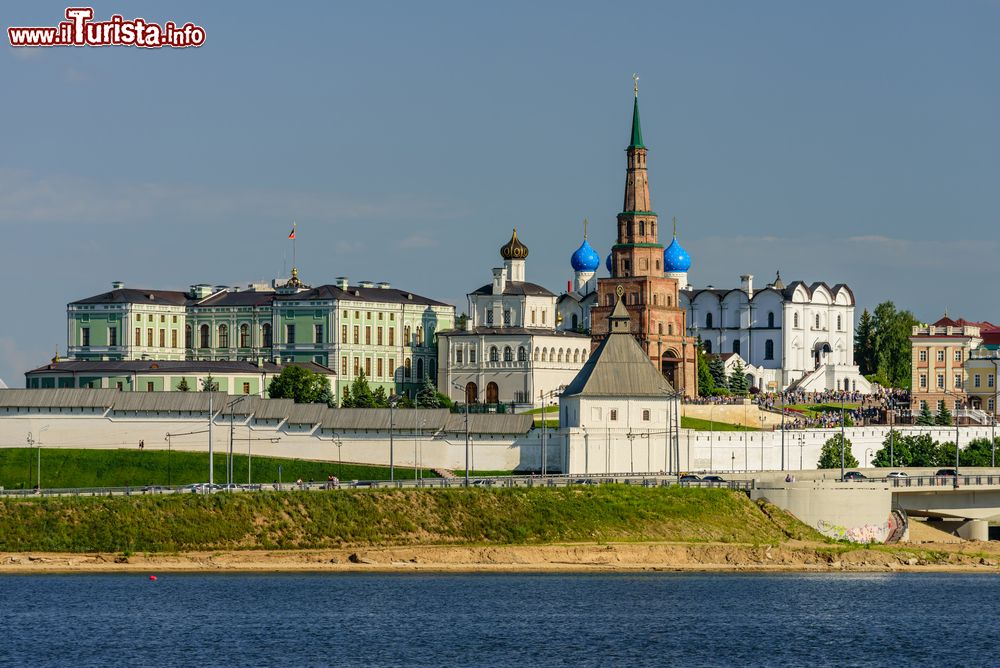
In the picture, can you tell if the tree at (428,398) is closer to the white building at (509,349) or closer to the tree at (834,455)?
the white building at (509,349)

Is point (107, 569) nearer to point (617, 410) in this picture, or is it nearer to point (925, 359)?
point (617, 410)

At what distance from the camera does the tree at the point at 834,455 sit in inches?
4665

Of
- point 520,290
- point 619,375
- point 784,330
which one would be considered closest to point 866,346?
point 784,330

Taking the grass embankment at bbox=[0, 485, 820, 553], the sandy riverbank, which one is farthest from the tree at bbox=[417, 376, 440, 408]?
the sandy riverbank

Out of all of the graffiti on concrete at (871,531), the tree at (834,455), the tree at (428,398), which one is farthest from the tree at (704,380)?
the graffiti on concrete at (871,531)

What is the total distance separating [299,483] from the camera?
95125 mm

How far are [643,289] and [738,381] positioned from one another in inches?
599

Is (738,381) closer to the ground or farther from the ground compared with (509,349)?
closer to the ground

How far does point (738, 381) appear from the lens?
150750mm

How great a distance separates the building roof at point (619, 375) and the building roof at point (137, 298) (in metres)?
46.4

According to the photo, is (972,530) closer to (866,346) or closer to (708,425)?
(708,425)

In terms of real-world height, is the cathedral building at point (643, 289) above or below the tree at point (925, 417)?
above

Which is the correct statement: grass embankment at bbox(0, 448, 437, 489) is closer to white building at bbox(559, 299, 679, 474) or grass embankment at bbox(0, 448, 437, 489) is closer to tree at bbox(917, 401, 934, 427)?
white building at bbox(559, 299, 679, 474)

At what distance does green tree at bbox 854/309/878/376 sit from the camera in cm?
16975
